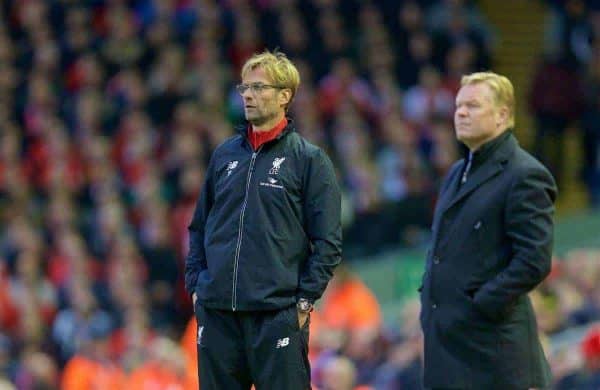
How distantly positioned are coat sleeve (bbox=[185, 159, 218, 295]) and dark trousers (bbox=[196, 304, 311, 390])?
0.14m

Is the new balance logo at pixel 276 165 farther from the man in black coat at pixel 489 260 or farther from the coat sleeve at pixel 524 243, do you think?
the coat sleeve at pixel 524 243

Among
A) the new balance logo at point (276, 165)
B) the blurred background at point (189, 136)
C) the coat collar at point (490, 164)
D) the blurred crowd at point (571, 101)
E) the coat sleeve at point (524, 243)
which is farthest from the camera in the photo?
the blurred crowd at point (571, 101)

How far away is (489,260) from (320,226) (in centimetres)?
71

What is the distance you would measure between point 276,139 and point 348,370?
3.24m

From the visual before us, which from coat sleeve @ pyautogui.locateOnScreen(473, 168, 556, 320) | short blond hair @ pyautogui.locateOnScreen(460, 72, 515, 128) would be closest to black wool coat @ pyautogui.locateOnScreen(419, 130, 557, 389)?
coat sleeve @ pyautogui.locateOnScreen(473, 168, 556, 320)

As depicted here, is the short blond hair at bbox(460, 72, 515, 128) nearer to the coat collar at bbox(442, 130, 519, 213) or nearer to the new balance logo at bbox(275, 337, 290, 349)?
the coat collar at bbox(442, 130, 519, 213)

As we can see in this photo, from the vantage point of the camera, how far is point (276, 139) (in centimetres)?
623

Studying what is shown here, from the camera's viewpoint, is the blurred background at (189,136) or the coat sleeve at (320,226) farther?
the blurred background at (189,136)

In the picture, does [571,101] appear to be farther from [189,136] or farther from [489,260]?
[489,260]

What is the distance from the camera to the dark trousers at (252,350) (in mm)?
6070

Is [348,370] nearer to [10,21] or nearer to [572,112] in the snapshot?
[572,112]

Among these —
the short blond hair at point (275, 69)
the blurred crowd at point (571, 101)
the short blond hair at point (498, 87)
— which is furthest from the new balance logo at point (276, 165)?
the blurred crowd at point (571, 101)

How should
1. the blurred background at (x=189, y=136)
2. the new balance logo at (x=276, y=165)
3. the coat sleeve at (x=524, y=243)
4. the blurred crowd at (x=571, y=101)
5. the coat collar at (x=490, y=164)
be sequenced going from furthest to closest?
the blurred crowd at (x=571, y=101) → the blurred background at (x=189, y=136) → the coat collar at (x=490, y=164) → the new balance logo at (x=276, y=165) → the coat sleeve at (x=524, y=243)

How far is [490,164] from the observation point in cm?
630
